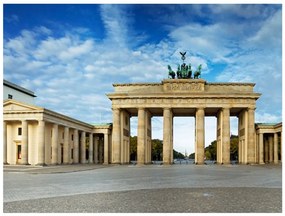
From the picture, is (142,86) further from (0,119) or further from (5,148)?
(0,119)

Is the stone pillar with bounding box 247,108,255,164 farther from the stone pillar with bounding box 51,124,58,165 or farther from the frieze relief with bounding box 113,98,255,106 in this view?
the stone pillar with bounding box 51,124,58,165

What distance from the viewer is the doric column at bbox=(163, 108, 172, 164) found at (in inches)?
2982

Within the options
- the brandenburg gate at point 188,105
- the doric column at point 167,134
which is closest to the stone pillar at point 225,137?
the brandenburg gate at point 188,105

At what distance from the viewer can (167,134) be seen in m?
76.6

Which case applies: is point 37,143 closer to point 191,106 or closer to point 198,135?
point 191,106

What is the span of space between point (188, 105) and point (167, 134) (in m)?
7.01

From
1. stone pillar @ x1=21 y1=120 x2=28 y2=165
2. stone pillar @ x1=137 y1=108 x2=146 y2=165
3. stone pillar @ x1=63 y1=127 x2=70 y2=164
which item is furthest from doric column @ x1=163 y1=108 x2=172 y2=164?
stone pillar @ x1=21 y1=120 x2=28 y2=165

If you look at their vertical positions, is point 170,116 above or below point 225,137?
above

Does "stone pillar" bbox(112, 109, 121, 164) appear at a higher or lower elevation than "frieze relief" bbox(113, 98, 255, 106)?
lower

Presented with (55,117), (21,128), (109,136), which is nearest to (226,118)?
(109,136)

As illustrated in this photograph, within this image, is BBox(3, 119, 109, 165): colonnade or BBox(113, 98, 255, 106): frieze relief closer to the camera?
BBox(3, 119, 109, 165): colonnade

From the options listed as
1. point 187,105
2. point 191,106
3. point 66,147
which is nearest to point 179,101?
point 187,105

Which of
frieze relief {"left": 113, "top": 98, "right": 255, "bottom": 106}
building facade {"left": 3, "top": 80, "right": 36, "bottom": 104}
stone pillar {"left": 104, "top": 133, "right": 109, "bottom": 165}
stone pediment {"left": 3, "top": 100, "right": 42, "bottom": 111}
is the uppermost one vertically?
building facade {"left": 3, "top": 80, "right": 36, "bottom": 104}

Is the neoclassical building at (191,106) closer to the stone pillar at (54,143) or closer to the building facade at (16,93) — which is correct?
the stone pillar at (54,143)
